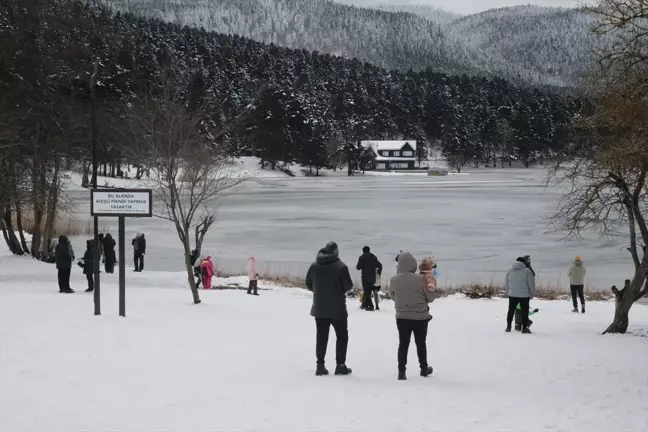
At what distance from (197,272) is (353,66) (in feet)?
454

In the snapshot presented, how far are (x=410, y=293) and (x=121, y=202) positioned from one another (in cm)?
613

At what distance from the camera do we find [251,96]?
10100cm

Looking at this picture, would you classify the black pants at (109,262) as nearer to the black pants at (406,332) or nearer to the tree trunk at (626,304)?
the tree trunk at (626,304)

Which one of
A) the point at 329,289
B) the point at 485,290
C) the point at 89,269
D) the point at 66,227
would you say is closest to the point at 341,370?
the point at 329,289

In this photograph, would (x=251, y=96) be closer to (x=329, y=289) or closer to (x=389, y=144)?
(x=389, y=144)

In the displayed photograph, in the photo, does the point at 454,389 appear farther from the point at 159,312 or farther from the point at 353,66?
the point at 353,66

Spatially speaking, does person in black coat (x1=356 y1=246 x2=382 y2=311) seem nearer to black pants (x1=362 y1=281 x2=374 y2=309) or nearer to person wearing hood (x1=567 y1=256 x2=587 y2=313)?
black pants (x1=362 y1=281 x2=374 y2=309)

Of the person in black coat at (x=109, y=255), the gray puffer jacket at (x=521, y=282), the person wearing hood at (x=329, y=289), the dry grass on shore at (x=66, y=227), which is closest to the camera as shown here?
the person wearing hood at (x=329, y=289)

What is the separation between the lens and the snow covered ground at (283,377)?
632cm

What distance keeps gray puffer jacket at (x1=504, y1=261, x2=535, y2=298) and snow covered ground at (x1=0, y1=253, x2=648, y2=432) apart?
2.31ft

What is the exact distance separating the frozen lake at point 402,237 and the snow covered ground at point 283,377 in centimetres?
1061

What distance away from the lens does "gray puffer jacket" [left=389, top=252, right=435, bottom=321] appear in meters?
7.88

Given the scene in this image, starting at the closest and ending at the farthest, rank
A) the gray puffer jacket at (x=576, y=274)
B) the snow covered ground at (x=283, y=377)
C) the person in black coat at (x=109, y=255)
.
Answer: the snow covered ground at (x=283, y=377) → the gray puffer jacket at (x=576, y=274) → the person in black coat at (x=109, y=255)

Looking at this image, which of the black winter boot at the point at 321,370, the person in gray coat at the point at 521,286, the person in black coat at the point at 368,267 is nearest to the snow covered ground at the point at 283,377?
the black winter boot at the point at 321,370
